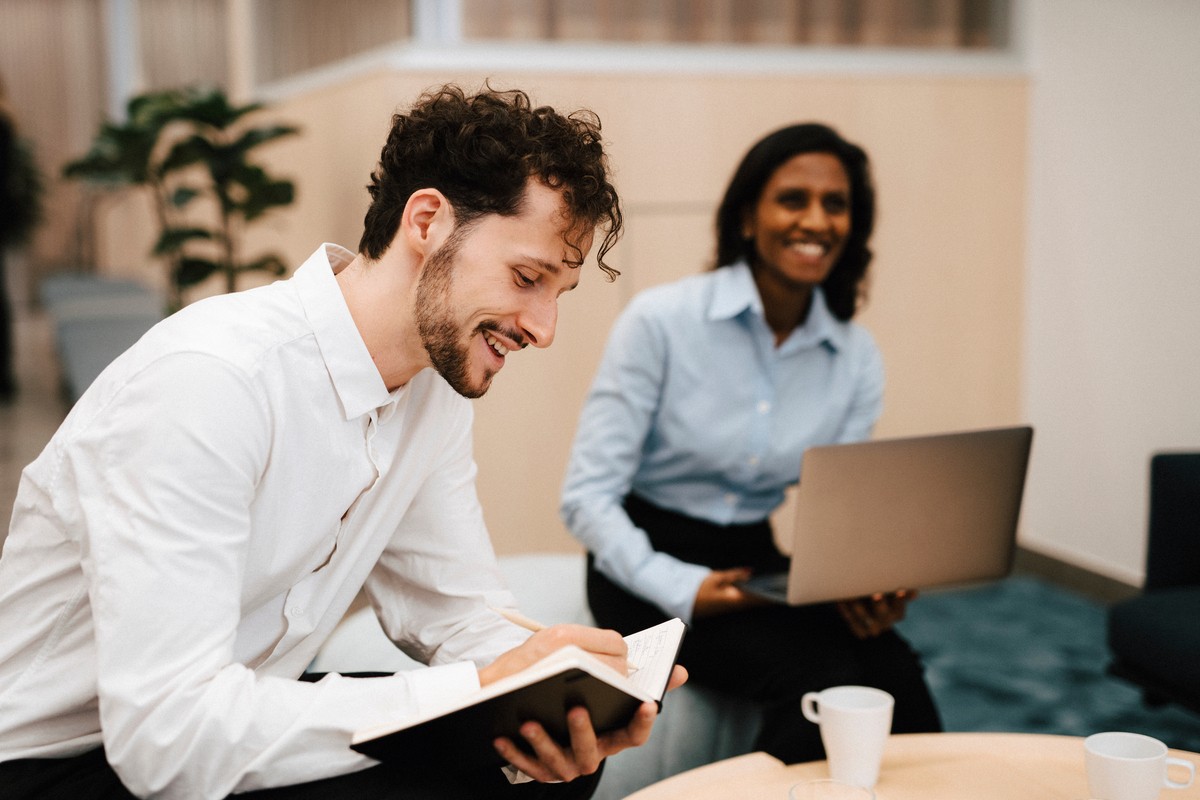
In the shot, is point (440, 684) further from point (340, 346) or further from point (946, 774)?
point (946, 774)

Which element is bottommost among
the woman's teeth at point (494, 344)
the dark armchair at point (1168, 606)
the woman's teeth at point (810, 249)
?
the dark armchair at point (1168, 606)

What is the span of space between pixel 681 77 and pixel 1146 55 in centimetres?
128

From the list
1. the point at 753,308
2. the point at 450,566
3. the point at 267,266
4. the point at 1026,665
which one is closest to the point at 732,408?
the point at 753,308

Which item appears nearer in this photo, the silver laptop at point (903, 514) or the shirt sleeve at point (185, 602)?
the shirt sleeve at point (185, 602)

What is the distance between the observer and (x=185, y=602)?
1.05 meters

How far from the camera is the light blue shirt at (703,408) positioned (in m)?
2.06

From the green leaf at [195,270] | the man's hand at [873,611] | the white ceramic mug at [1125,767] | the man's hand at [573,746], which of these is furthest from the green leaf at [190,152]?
the white ceramic mug at [1125,767]

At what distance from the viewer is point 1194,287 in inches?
123

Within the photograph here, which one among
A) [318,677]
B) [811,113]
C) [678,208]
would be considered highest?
[811,113]

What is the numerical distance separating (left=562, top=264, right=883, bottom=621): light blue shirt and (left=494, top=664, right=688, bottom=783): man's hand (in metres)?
0.83

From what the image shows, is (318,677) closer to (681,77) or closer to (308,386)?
(308,386)

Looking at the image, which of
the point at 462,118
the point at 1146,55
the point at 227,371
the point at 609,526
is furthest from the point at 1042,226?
the point at 227,371

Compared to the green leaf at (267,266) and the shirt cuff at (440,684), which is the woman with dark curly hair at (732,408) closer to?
the shirt cuff at (440,684)

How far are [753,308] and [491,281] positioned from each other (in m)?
0.98
